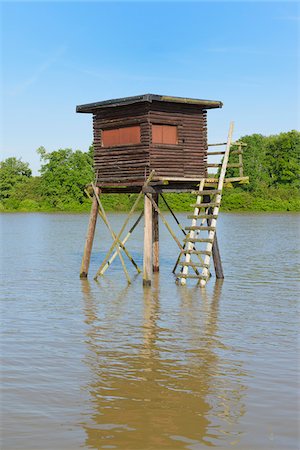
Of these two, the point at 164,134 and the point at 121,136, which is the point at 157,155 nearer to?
the point at 164,134

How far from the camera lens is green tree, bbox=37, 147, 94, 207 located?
100m

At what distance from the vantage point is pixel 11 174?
118188 millimetres

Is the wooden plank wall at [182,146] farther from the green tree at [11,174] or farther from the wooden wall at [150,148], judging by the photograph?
the green tree at [11,174]

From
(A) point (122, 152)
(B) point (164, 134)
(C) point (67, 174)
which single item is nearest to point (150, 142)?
A: (B) point (164, 134)

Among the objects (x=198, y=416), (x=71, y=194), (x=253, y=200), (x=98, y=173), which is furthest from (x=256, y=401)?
(x=71, y=194)

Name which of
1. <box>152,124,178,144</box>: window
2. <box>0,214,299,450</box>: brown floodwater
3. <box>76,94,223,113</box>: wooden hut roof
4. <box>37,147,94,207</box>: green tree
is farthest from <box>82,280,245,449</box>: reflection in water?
<box>37,147,94,207</box>: green tree

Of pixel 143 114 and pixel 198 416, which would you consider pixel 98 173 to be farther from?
pixel 198 416

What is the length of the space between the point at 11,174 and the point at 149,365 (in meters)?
110

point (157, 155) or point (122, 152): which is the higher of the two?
point (122, 152)

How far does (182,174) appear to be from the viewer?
21391 millimetres

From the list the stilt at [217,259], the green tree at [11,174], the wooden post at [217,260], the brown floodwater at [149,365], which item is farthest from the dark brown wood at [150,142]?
the green tree at [11,174]

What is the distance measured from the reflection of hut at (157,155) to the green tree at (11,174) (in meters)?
93.0

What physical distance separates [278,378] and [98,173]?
13346 millimetres

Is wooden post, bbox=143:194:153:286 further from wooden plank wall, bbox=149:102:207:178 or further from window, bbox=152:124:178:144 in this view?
window, bbox=152:124:178:144
